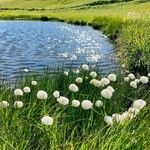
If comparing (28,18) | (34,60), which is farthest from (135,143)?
(28,18)

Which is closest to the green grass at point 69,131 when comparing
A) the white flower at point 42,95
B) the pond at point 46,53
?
the white flower at point 42,95

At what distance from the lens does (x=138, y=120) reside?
885 cm

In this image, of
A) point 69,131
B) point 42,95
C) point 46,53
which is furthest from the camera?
point 46,53

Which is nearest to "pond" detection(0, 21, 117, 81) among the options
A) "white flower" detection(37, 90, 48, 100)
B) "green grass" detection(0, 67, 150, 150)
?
"green grass" detection(0, 67, 150, 150)

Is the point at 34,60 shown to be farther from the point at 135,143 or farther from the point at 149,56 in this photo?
the point at 135,143

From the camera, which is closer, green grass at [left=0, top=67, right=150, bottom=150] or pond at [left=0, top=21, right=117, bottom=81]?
green grass at [left=0, top=67, right=150, bottom=150]

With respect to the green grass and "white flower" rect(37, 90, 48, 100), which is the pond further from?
"white flower" rect(37, 90, 48, 100)

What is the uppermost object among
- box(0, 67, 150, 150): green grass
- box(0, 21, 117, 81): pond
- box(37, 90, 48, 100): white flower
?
box(37, 90, 48, 100): white flower

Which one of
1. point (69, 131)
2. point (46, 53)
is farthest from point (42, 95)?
point (46, 53)

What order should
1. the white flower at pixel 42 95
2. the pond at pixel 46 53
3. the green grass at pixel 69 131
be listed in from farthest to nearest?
1. the pond at pixel 46 53
2. the white flower at pixel 42 95
3. the green grass at pixel 69 131

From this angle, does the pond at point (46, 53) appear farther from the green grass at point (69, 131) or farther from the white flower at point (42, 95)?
the white flower at point (42, 95)

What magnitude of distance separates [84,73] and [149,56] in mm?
7324

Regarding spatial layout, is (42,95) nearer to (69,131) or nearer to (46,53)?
(69,131)

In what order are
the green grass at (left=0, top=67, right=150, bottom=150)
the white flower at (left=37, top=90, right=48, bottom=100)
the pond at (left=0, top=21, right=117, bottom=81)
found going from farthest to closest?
the pond at (left=0, top=21, right=117, bottom=81), the white flower at (left=37, top=90, right=48, bottom=100), the green grass at (left=0, top=67, right=150, bottom=150)
